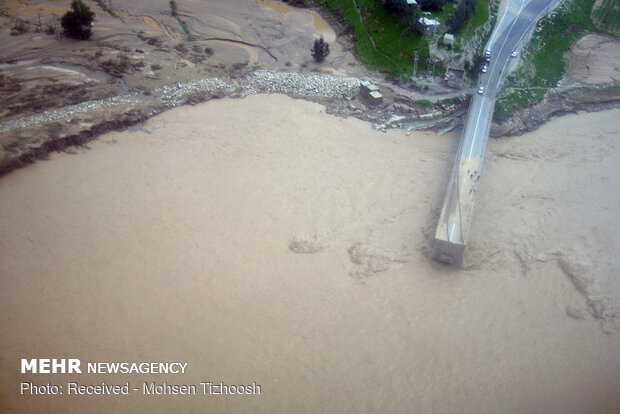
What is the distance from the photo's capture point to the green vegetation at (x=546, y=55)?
2291 centimetres

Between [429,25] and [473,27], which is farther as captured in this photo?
[473,27]

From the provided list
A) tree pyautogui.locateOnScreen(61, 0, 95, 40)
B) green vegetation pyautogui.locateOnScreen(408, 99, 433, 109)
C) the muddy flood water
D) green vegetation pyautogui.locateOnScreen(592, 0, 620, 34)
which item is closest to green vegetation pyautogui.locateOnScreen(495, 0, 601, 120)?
green vegetation pyautogui.locateOnScreen(592, 0, 620, 34)

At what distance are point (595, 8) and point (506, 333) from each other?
25.4 meters

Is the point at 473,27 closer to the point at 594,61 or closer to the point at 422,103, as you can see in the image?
the point at 422,103

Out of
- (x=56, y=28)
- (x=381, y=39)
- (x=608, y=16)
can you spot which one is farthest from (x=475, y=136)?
(x=56, y=28)

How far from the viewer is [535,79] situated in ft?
79.5

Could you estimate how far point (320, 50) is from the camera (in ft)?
82.2

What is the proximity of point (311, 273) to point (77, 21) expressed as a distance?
19.5 meters

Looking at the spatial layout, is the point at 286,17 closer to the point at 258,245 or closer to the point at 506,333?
the point at 258,245

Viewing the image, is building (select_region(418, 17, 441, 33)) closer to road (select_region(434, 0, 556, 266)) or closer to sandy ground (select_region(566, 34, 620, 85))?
road (select_region(434, 0, 556, 266))

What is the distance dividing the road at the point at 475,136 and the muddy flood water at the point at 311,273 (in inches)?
42.5

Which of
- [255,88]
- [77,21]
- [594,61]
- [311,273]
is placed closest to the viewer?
[311,273]

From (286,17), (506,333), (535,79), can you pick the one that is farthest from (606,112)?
(286,17)

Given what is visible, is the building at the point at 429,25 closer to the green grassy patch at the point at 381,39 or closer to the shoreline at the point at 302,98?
the green grassy patch at the point at 381,39
